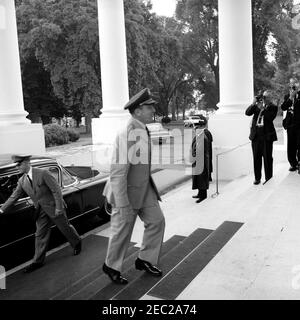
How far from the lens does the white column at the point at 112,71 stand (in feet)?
41.3

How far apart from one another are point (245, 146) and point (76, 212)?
5.66 metres

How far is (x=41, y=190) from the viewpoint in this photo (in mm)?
4965

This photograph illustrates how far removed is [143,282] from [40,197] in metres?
1.91

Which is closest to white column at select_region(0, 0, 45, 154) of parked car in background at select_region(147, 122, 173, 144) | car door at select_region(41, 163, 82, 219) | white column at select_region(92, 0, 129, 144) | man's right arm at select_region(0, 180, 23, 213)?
white column at select_region(92, 0, 129, 144)

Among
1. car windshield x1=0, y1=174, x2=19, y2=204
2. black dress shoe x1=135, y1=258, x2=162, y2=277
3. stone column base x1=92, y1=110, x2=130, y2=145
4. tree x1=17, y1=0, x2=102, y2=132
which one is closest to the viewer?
black dress shoe x1=135, y1=258, x2=162, y2=277

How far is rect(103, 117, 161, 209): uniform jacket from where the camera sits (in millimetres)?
3672

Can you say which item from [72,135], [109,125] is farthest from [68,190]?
[72,135]

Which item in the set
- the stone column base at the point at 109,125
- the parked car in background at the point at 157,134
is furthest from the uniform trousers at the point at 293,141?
the parked car in background at the point at 157,134

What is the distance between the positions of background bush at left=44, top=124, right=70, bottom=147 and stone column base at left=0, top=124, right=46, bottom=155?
39.7 feet

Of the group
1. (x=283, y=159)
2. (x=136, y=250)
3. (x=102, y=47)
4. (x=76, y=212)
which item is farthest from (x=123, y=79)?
(x=136, y=250)

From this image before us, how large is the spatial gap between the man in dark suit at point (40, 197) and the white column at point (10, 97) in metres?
6.46

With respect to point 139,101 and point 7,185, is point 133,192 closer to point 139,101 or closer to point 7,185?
point 139,101

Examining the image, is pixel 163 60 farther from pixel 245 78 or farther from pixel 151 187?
pixel 151 187

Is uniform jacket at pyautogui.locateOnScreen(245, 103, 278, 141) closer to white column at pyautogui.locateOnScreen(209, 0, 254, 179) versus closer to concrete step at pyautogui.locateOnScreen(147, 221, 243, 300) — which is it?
white column at pyautogui.locateOnScreen(209, 0, 254, 179)
